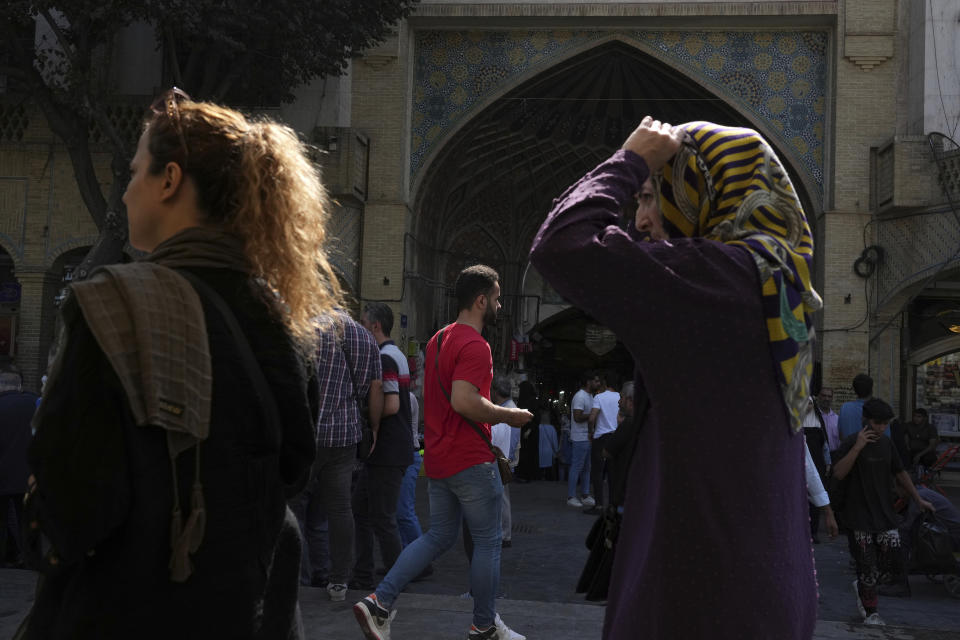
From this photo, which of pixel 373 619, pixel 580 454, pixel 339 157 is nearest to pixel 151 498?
pixel 373 619

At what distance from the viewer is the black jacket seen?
1349 millimetres

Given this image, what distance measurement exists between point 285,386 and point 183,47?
46.2 ft

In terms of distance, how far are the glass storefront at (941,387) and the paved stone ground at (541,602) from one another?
9.87 m

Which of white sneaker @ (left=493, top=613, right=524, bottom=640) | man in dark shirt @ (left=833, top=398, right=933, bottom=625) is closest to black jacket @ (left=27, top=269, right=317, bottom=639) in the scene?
white sneaker @ (left=493, top=613, right=524, bottom=640)

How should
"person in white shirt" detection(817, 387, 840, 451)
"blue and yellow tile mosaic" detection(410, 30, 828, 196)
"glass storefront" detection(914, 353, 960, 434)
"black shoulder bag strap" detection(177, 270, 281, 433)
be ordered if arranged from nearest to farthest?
1. "black shoulder bag strap" detection(177, 270, 281, 433)
2. "person in white shirt" detection(817, 387, 840, 451)
3. "blue and yellow tile mosaic" detection(410, 30, 828, 196)
4. "glass storefront" detection(914, 353, 960, 434)

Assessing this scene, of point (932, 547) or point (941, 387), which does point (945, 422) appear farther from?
point (932, 547)

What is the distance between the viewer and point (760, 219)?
170 centimetres

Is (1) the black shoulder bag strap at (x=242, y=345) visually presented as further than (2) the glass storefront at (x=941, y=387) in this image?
No

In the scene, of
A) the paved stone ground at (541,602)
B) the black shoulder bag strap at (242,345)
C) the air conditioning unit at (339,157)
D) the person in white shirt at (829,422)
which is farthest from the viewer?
the air conditioning unit at (339,157)

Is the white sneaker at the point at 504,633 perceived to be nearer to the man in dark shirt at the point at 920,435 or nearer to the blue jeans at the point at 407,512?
the blue jeans at the point at 407,512

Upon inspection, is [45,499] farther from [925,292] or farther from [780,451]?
[925,292]

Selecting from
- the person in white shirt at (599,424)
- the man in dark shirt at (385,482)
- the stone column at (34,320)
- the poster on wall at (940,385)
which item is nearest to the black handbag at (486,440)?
the man in dark shirt at (385,482)

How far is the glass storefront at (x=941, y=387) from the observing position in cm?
1802

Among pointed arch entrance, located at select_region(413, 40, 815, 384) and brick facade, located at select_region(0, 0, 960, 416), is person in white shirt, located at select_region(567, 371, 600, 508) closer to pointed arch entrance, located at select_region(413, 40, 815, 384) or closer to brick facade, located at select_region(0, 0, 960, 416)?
brick facade, located at select_region(0, 0, 960, 416)
